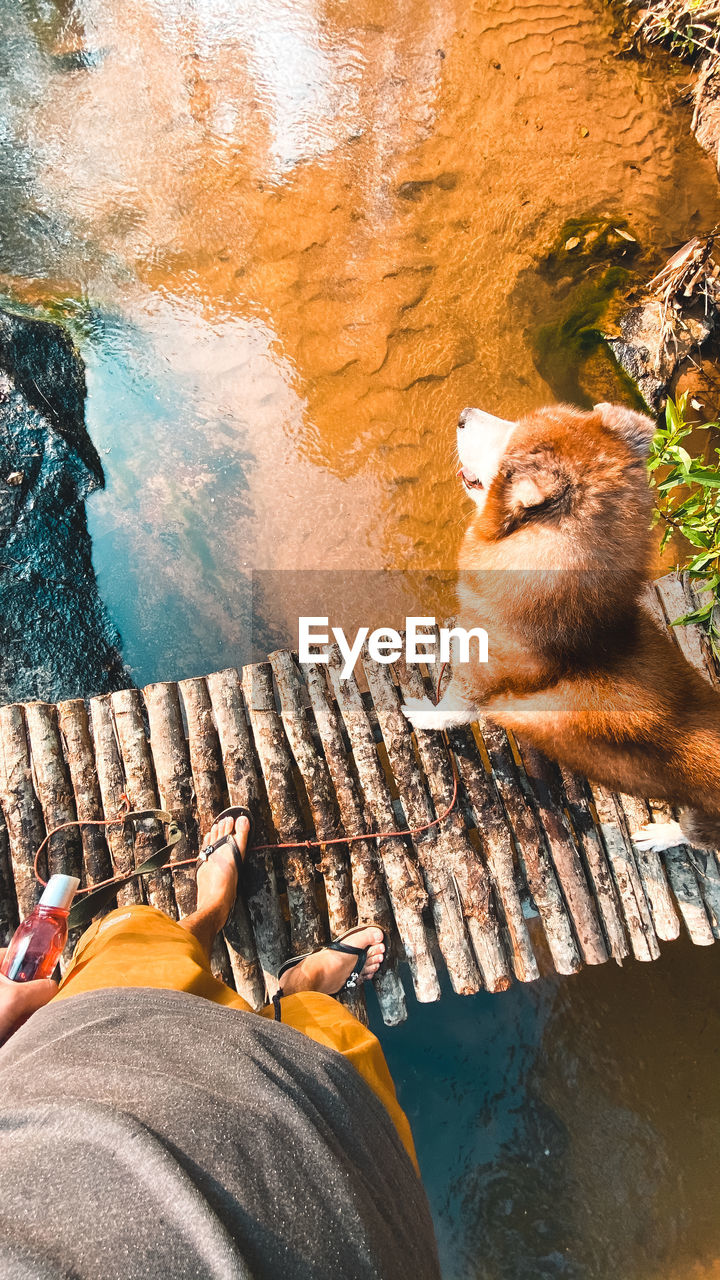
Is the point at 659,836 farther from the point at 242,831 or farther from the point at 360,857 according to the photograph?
the point at 242,831

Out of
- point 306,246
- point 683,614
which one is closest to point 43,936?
point 683,614

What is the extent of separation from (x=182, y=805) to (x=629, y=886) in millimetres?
2192

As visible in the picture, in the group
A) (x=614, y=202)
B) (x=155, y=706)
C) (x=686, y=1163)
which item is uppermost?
(x=614, y=202)

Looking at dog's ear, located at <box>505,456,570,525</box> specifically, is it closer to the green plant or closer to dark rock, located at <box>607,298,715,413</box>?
the green plant

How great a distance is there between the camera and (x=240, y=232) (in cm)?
447

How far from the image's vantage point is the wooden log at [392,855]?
9.64 feet

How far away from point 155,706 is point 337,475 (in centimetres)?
207

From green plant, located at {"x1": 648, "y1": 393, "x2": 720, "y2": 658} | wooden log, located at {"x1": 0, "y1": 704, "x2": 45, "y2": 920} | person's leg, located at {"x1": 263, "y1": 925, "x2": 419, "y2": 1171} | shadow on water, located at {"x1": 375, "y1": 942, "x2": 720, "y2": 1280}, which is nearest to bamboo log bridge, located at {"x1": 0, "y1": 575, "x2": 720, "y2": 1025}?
wooden log, located at {"x1": 0, "y1": 704, "x2": 45, "y2": 920}

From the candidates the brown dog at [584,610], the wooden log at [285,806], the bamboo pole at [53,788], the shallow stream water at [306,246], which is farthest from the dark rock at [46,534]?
the brown dog at [584,610]

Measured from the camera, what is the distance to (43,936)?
8.55 ft

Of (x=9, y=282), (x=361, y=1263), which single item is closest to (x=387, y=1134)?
(x=361, y=1263)

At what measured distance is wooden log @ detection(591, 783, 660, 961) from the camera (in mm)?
3076

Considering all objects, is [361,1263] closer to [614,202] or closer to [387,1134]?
[387,1134]

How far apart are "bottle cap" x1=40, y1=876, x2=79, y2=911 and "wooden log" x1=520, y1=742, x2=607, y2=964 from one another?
2.13 metres
